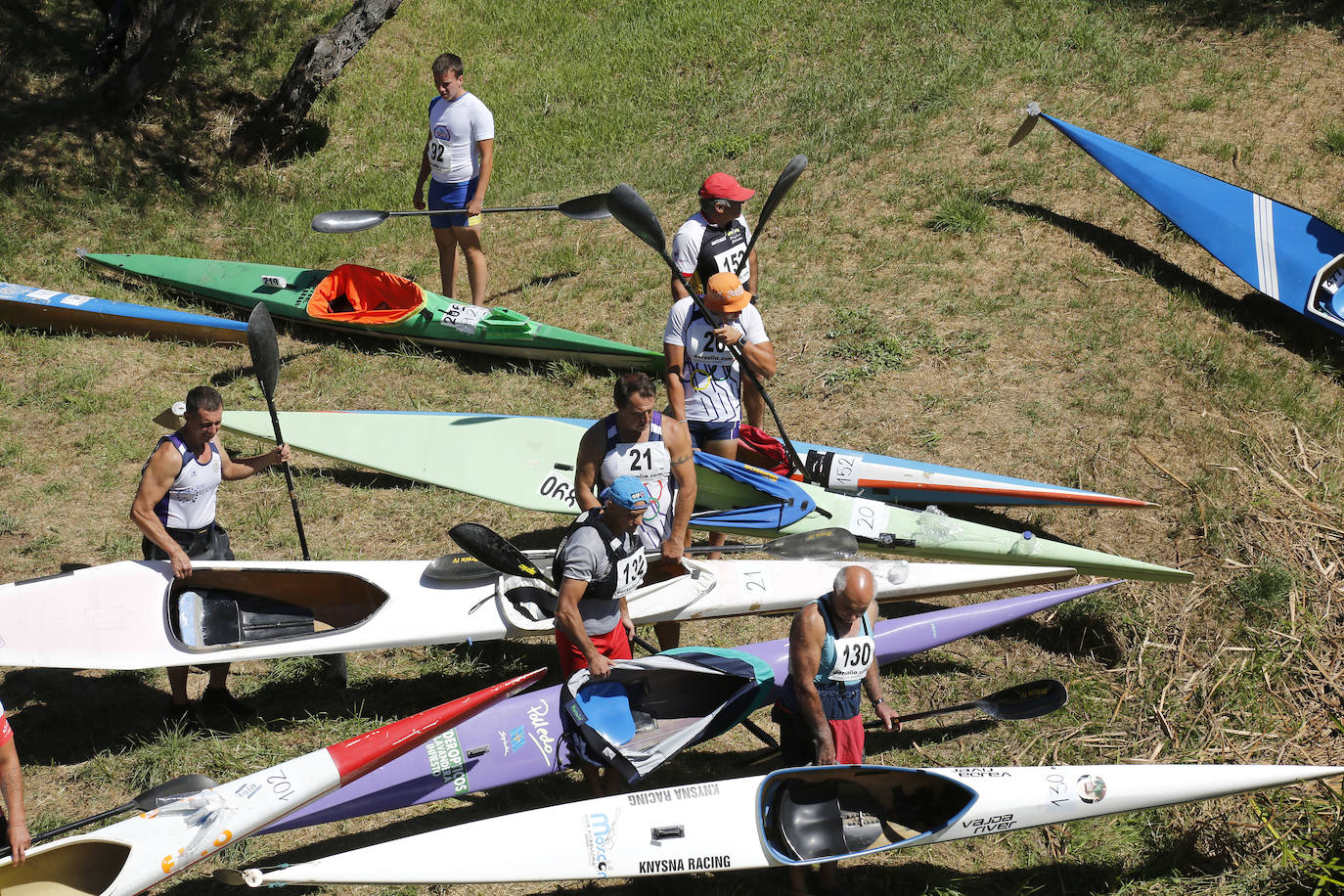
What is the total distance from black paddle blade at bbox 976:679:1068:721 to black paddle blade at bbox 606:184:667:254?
2.69 metres

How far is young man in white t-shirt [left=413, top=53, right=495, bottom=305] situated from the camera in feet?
22.6

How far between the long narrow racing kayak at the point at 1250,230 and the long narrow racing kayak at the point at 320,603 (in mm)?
3202

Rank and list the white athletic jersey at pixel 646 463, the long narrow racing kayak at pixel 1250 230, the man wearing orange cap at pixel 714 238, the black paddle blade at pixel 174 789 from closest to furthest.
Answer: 1. the black paddle blade at pixel 174 789
2. the white athletic jersey at pixel 646 463
3. the man wearing orange cap at pixel 714 238
4. the long narrow racing kayak at pixel 1250 230

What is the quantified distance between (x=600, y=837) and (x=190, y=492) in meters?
2.29

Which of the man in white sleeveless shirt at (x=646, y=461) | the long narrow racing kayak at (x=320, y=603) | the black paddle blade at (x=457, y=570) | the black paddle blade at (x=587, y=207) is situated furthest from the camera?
the black paddle blade at (x=587, y=207)

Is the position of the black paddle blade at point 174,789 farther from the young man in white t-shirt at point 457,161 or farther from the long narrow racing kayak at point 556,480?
the young man in white t-shirt at point 457,161

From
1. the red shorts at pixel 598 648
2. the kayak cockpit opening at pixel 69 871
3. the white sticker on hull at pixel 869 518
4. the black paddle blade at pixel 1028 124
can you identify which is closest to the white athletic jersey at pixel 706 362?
the white sticker on hull at pixel 869 518

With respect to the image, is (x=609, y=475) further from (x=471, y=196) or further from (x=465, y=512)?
(x=471, y=196)

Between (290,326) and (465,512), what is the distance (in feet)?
9.29

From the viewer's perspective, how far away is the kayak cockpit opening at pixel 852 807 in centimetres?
366

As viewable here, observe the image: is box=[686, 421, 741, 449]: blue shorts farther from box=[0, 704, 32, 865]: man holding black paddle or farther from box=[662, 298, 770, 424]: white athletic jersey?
box=[0, 704, 32, 865]: man holding black paddle

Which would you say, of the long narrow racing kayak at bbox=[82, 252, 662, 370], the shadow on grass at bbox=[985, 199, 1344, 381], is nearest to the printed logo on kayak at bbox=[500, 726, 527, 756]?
the long narrow racing kayak at bbox=[82, 252, 662, 370]

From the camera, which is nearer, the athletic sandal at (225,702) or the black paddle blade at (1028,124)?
the athletic sandal at (225,702)

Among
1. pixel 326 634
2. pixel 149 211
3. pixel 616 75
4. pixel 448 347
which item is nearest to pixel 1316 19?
pixel 616 75
